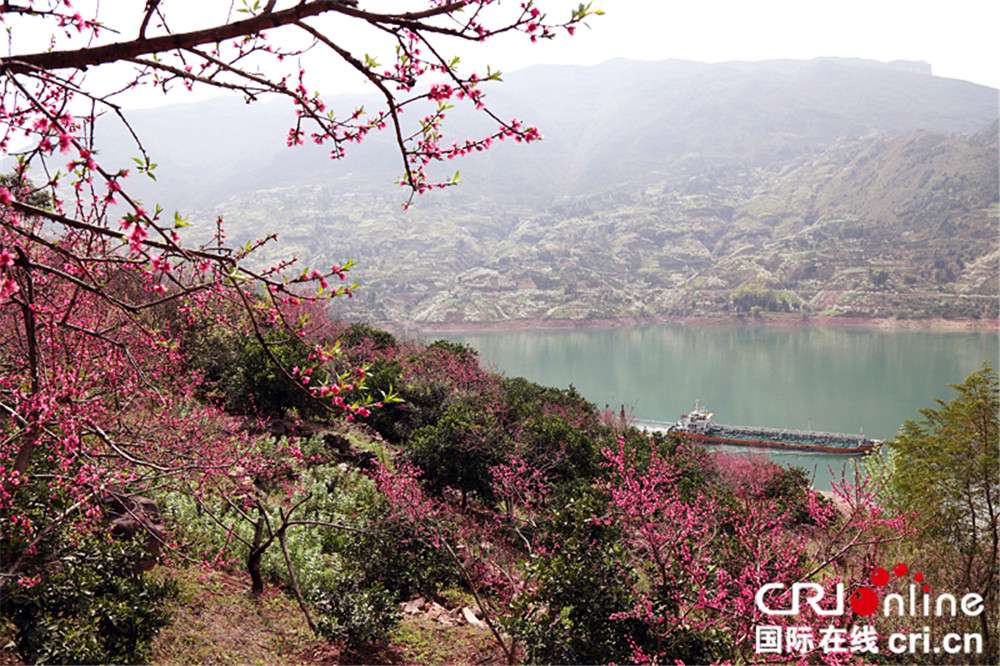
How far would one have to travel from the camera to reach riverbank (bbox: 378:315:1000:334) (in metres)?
75.3

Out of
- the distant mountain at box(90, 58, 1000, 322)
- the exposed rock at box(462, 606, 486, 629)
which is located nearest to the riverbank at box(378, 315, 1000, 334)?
the distant mountain at box(90, 58, 1000, 322)

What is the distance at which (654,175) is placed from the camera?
187375 millimetres

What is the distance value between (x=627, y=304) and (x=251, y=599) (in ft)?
336

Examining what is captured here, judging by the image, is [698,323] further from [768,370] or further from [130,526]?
[130,526]

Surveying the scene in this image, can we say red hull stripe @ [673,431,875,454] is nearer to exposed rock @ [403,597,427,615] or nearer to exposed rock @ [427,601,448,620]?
exposed rock @ [427,601,448,620]

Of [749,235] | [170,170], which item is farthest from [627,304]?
[170,170]

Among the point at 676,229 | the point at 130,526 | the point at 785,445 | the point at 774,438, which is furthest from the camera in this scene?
the point at 676,229

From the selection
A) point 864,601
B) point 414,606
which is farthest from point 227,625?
point 864,601

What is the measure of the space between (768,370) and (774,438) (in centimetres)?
2531

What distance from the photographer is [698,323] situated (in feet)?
303

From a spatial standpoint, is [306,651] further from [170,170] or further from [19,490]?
[170,170]

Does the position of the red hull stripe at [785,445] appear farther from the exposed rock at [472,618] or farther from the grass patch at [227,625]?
the grass patch at [227,625]

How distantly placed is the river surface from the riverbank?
3.01 metres
